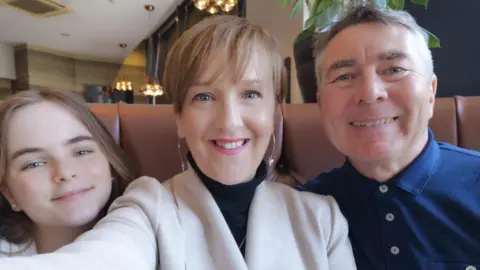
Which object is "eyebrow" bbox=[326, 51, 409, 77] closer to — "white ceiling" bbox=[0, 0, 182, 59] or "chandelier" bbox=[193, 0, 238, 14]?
"chandelier" bbox=[193, 0, 238, 14]

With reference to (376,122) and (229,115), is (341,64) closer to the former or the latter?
(376,122)

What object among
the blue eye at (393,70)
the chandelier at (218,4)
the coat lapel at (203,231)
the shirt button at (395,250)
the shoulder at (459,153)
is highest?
the chandelier at (218,4)

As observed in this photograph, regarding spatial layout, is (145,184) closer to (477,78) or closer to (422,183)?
(422,183)

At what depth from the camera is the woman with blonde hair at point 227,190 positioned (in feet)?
2.56

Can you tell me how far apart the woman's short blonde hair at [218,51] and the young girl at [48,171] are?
0.99ft

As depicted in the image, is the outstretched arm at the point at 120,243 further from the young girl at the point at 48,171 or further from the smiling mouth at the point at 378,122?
the smiling mouth at the point at 378,122

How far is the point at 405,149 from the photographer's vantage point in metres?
0.88

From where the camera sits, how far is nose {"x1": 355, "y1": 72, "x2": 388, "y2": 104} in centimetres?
83

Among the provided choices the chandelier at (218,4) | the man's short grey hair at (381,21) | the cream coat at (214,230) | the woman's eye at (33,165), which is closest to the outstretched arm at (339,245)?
the cream coat at (214,230)

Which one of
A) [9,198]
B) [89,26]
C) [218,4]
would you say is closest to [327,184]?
[9,198]

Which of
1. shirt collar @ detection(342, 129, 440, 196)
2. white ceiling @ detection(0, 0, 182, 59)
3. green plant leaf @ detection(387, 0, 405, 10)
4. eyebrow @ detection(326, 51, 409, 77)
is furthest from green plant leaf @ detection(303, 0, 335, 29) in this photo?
→ white ceiling @ detection(0, 0, 182, 59)

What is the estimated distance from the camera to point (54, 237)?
101 centimetres

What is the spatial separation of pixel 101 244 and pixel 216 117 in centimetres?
35

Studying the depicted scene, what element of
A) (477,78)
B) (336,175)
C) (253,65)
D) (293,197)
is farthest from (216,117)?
(477,78)
